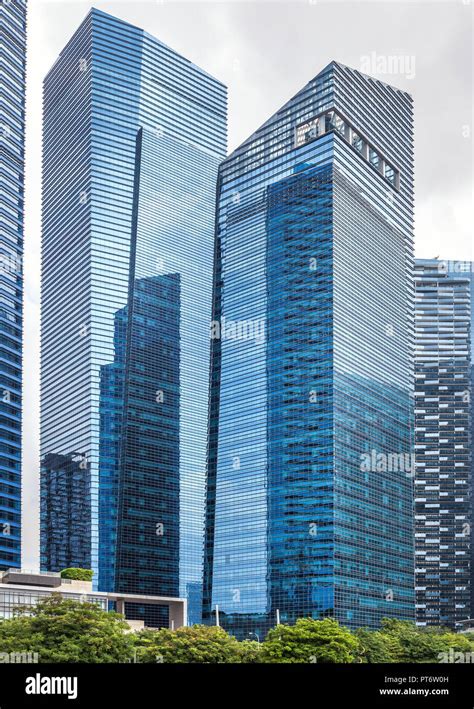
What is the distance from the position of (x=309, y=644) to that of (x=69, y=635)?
28.7 m

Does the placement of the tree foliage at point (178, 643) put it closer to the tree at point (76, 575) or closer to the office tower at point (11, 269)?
the tree at point (76, 575)

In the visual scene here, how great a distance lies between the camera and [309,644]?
336ft

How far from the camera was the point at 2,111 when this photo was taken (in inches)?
7480

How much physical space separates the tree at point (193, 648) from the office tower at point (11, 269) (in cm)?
7659

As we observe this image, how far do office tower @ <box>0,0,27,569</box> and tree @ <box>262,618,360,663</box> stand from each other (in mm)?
79688

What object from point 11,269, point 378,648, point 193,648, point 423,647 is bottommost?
point 423,647

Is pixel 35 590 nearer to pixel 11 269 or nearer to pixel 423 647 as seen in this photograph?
pixel 423 647

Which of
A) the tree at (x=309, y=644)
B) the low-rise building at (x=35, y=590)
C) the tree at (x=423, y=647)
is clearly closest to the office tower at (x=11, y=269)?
the low-rise building at (x=35, y=590)

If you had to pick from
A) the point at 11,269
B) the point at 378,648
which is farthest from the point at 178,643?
the point at 11,269

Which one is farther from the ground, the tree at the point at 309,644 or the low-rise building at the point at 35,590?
the low-rise building at the point at 35,590

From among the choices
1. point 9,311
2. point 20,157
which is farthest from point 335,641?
point 20,157

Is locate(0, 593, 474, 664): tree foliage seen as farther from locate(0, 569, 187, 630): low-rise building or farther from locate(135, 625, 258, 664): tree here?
locate(0, 569, 187, 630): low-rise building

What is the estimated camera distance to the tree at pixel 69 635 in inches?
3211

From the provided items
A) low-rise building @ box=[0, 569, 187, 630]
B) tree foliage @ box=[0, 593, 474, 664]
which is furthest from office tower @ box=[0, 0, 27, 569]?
tree foliage @ box=[0, 593, 474, 664]
